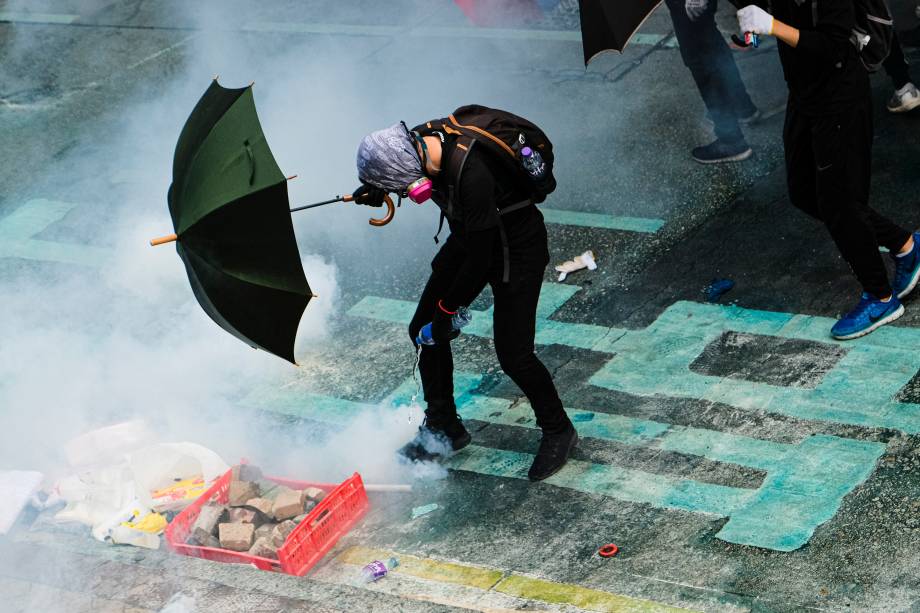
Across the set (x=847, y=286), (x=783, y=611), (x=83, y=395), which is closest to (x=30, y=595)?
(x=83, y=395)

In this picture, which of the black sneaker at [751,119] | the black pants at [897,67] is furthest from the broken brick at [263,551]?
the black pants at [897,67]

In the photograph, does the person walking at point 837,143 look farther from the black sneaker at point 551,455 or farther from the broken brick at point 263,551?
the broken brick at point 263,551

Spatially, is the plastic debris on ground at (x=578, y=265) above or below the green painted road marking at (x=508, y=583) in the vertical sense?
above

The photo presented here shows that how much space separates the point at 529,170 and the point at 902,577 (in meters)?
1.96

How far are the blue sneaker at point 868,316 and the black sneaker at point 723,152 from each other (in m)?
2.08

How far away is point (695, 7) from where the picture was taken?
7.47 meters

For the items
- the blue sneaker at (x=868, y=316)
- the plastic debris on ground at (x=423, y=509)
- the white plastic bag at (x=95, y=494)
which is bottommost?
the plastic debris on ground at (x=423, y=509)

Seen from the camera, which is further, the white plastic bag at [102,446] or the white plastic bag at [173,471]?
the white plastic bag at [102,446]

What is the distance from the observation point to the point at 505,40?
1004 cm

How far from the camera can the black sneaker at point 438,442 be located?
5.60 meters

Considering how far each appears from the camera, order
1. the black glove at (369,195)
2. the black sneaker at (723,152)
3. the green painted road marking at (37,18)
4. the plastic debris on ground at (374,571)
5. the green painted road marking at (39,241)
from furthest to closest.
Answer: the green painted road marking at (37,18) → the green painted road marking at (39,241) → the black sneaker at (723,152) → the plastic debris on ground at (374,571) → the black glove at (369,195)

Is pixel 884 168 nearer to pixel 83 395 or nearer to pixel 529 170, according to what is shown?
pixel 529 170

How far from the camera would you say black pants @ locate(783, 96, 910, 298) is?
5336mm

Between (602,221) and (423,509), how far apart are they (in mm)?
2729
